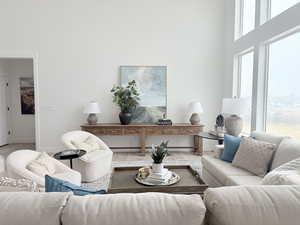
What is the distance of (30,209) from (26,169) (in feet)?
4.81

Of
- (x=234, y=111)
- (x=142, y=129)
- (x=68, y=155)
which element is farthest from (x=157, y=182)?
(x=142, y=129)

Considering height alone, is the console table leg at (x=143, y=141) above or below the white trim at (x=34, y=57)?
below

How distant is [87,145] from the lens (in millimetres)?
3621

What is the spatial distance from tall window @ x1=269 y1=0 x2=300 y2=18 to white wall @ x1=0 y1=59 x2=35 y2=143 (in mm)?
6091

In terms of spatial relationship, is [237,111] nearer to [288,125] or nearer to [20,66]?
[288,125]

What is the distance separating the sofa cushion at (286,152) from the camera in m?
2.19

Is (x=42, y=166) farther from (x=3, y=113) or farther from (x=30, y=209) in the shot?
(x=3, y=113)

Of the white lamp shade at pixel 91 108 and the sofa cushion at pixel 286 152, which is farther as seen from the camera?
the white lamp shade at pixel 91 108

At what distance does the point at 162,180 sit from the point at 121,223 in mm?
1398

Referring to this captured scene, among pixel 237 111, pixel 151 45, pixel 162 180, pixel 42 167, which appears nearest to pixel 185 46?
pixel 151 45

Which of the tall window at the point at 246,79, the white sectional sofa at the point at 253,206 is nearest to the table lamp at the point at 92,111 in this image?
the tall window at the point at 246,79

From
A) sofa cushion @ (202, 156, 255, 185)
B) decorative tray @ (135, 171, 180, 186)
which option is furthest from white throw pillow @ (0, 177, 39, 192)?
sofa cushion @ (202, 156, 255, 185)

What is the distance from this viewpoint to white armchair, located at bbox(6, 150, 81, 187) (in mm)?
2025

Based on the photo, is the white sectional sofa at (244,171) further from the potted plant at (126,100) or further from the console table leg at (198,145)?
the potted plant at (126,100)
